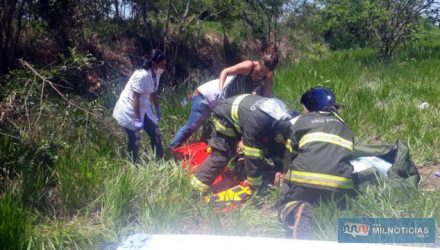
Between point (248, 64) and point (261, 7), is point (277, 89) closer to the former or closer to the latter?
point (248, 64)

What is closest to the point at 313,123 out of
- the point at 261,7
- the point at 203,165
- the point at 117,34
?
the point at 203,165

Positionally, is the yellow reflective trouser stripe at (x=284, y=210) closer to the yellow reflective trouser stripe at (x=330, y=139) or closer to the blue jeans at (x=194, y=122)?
the yellow reflective trouser stripe at (x=330, y=139)

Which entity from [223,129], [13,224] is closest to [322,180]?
[223,129]

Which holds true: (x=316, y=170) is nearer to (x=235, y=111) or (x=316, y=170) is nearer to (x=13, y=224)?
(x=235, y=111)

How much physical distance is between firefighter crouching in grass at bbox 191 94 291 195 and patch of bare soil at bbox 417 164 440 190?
55.5 inches

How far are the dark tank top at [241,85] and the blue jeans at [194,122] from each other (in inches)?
11.6

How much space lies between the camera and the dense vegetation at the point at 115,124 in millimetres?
3938

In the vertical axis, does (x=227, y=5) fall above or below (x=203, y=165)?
above

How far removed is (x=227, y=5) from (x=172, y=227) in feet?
32.1

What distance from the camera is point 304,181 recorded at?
3883 millimetres

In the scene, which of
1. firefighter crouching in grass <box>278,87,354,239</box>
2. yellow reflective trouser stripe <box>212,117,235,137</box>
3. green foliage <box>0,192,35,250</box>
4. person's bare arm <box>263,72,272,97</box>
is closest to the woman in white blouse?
yellow reflective trouser stripe <box>212,117,235,137</box>

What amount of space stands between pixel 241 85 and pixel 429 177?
231 centimetres

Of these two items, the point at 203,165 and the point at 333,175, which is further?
the point at 203,165

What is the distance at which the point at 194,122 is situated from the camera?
607 centimetres
